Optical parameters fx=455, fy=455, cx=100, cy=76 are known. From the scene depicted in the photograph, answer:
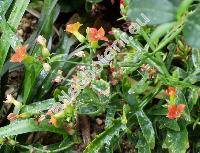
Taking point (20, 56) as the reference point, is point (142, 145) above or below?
below

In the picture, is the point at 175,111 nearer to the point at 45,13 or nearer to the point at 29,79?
the point at 29,79

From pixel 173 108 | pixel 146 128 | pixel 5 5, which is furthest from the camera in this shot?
pixel 5 5

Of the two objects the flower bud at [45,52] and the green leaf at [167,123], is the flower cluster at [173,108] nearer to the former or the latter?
the green leaf at [167,123]

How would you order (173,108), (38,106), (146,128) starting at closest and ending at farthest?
(173,108)
(146,128)
(38,106)

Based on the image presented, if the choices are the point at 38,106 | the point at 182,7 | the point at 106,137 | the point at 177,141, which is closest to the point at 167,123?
the point at 177,141

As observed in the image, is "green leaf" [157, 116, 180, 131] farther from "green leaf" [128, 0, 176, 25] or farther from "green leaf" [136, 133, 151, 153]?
"green leaf" [128, 0, 176, 25]

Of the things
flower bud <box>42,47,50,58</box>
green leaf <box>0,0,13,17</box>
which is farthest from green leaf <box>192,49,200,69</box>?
green leaf <box>0,0,13,17</box>

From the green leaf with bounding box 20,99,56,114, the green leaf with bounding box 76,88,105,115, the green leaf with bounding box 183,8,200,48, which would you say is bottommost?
the green leaf with bounding box 20,99,56,114
